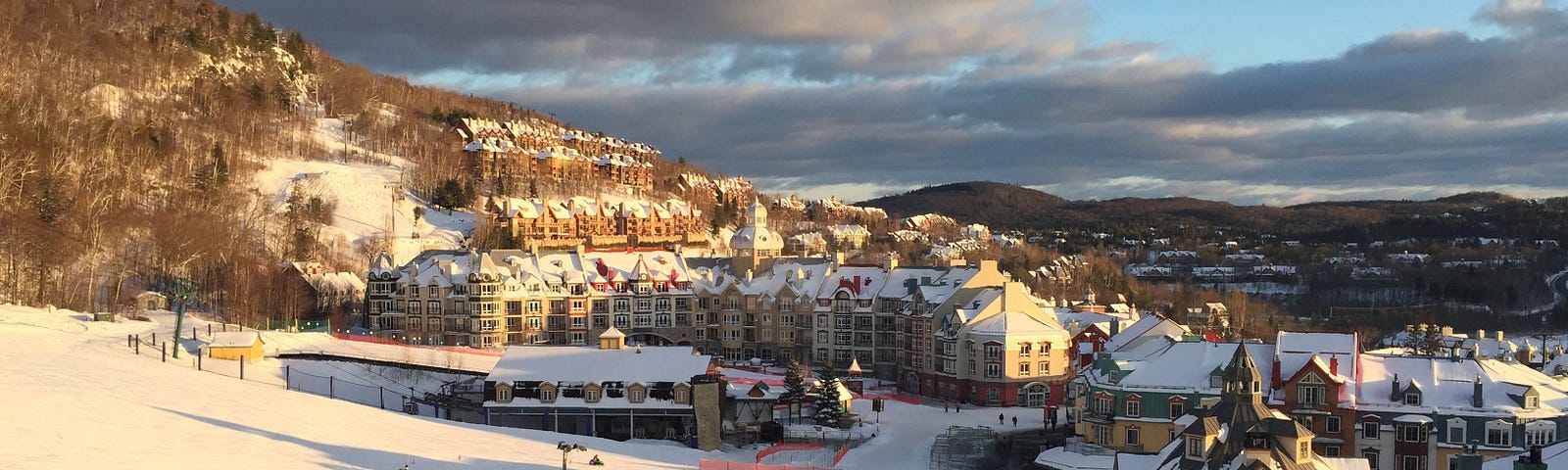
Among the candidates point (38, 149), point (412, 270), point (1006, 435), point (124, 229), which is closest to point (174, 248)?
point (124, 229)

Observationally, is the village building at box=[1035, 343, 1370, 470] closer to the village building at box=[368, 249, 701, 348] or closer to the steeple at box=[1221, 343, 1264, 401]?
the steeple at box=[1221, 343, 1264, 401]

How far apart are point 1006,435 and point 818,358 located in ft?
86.1

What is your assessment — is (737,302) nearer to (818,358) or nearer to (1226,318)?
(818,358)

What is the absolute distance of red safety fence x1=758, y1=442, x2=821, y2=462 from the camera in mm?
50969

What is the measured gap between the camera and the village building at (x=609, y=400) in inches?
2162

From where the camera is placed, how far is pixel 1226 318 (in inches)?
4203

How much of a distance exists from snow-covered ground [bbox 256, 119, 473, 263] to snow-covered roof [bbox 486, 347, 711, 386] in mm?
44074

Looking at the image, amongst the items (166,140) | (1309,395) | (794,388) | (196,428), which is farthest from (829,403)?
(166,140)

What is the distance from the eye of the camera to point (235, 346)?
52.7 meters

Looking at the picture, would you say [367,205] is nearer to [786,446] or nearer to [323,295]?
[323,295]

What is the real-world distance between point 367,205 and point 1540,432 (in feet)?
294

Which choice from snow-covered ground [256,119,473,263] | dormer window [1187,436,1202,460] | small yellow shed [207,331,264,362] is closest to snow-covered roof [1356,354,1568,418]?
dormer window [1187,436,1202,460]

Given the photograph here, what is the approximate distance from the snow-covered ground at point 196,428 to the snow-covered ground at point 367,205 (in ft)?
181

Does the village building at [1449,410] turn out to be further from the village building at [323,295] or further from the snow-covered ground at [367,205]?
the snow-covered ground at [367,205]
